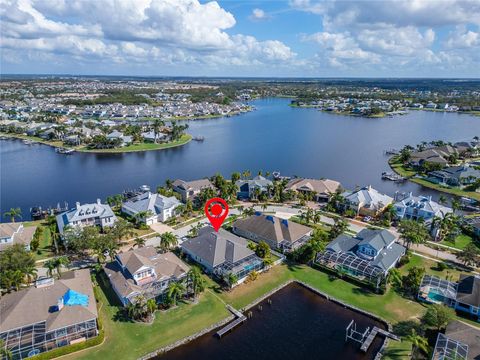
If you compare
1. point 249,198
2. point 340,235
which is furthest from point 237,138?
point 340,235

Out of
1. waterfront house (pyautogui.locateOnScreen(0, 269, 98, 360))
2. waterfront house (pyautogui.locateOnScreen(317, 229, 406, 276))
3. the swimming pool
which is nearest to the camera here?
waterfront house (pyautogui.locateOnScreen(0, 269, 98, 360))

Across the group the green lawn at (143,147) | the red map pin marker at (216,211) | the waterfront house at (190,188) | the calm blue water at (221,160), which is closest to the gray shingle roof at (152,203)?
the waterfront house at (190,188)

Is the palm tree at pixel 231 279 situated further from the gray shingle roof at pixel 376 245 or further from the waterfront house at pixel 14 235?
the waterfront house at pixel 14 235

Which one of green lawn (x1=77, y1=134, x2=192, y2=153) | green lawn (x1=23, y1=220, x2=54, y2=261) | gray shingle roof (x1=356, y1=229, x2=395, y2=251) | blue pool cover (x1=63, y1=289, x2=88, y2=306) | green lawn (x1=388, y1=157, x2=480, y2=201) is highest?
Answer: gray shingle roof (x1=356, y1=229, x2=395, y2=251)

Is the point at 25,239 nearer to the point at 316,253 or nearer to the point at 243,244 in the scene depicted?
the point at 243,244

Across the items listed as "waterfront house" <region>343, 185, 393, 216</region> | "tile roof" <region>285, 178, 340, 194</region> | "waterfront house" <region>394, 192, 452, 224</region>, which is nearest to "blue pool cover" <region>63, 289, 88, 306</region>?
"waterfront house" <region>343, 185, 393, 216</region>

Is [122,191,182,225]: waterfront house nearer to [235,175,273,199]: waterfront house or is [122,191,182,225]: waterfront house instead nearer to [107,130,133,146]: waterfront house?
[235,175,273,199]: waterfront house
